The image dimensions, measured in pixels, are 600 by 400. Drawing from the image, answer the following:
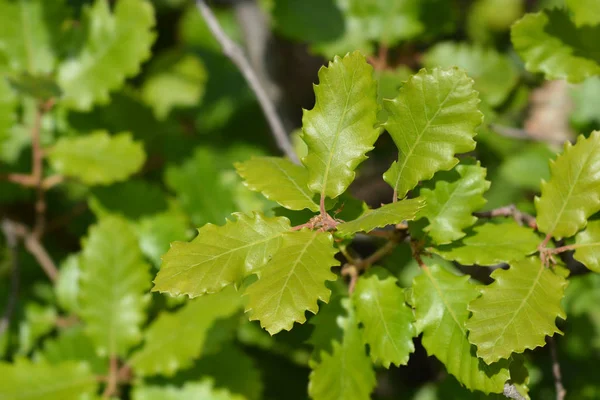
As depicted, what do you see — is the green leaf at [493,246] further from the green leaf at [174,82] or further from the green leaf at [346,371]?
the green leaf at [174,82]

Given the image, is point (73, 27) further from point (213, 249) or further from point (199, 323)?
point (213, 249)

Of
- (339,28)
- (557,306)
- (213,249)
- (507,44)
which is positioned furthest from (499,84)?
(213,249)

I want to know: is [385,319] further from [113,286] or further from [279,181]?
[113,286]

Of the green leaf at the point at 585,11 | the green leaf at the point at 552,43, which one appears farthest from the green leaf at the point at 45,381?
the green leaf at the point at 585,11

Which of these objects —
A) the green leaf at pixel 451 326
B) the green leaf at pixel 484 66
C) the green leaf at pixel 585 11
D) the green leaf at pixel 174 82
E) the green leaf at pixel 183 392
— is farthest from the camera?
the green leaf at pixel 174 82

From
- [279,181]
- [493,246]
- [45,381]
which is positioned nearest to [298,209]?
[279,181]

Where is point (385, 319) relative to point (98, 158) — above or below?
below
